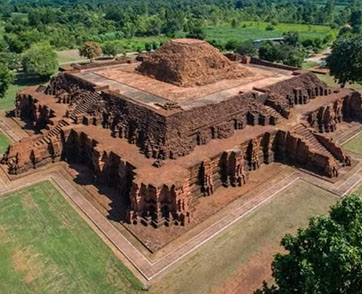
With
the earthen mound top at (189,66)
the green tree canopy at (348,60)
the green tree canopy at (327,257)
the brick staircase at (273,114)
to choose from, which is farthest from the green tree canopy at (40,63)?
the green tree canopy at (327,257)

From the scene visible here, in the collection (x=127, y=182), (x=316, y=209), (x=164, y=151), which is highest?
(x=164, y=151)

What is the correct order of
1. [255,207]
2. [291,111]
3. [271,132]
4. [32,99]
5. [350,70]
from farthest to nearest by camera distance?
[350,70], [32,99], [291,111], [271,132], [255,207]

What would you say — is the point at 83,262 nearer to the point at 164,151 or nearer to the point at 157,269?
the point at 157,269

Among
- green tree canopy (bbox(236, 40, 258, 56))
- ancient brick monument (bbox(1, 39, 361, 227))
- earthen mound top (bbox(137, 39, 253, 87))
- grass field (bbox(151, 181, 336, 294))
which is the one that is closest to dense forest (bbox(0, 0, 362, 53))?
green tree canopy (bbox(236, 40, 258, 56))

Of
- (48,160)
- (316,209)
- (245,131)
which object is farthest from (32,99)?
(316,209)

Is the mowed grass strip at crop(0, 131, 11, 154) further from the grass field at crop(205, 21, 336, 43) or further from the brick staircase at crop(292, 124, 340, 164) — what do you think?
the grass field at crop(205, 21, 336, 43)

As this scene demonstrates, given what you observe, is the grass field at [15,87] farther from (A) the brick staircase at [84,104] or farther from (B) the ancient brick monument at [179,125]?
(A) the brick staircase at [84,104]

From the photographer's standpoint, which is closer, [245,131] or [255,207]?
[255,207]
